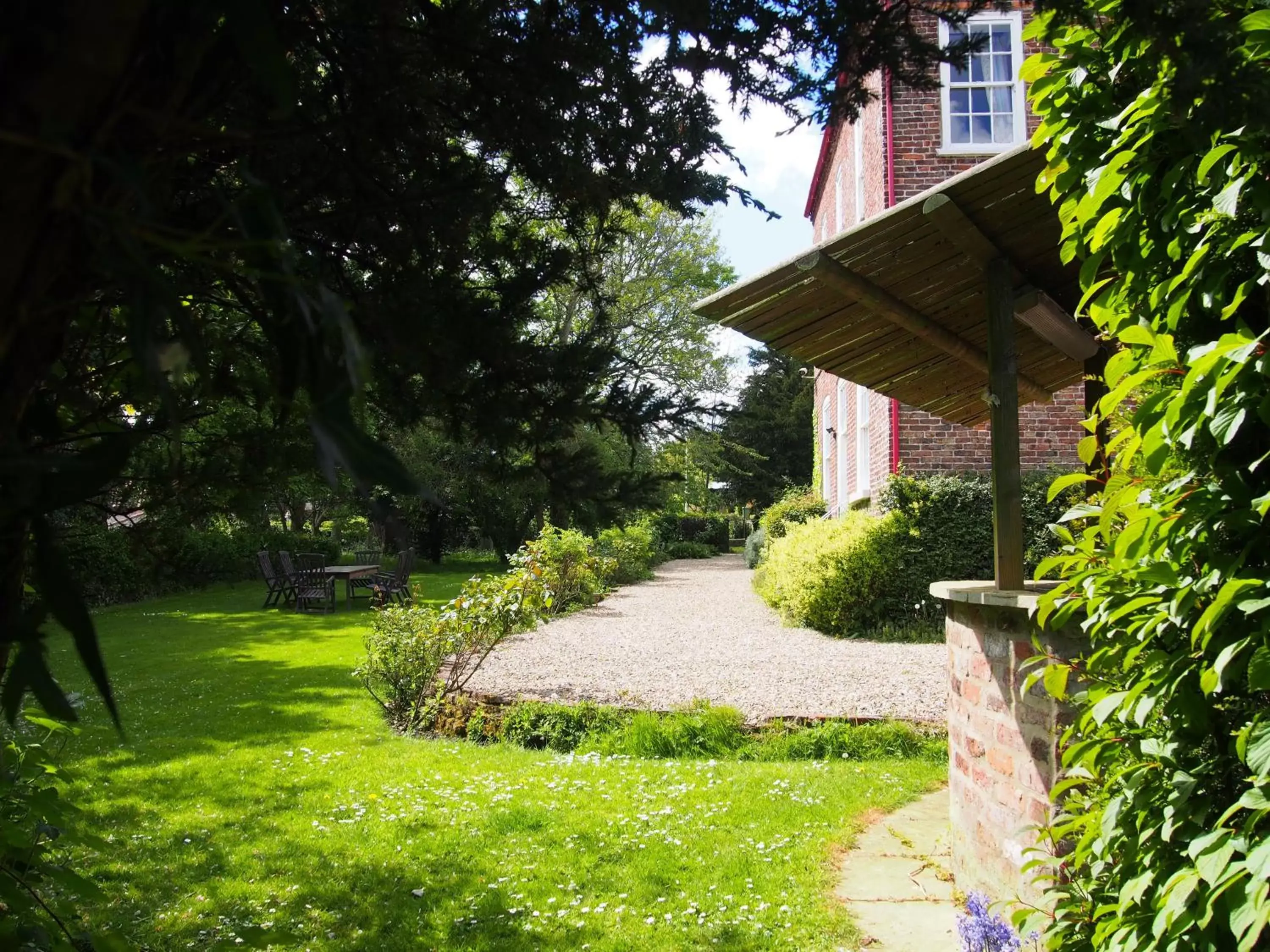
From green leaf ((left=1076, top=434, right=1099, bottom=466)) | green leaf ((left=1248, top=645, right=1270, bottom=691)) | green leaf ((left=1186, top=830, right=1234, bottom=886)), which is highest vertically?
green leaf ((left=1076, top=434, right=1099, bottom=466))

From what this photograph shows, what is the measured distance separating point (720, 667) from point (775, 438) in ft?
112

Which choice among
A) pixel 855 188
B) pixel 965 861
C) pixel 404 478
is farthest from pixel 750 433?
pixel 404 478

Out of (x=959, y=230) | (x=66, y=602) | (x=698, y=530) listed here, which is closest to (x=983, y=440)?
(x=959, y=230)

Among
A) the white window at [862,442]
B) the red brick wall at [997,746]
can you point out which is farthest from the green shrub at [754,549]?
the red brick wall at [997,746]

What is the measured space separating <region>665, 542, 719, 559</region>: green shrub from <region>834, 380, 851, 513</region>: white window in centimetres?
1395

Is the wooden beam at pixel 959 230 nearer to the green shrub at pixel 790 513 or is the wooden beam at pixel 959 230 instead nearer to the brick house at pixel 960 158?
the brick house at pixel 960 158

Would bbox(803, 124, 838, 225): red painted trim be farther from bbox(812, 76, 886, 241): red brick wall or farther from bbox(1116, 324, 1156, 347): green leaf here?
bbox(1116, 324, 1156, 347): green leaf

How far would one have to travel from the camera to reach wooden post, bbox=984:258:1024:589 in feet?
12.0

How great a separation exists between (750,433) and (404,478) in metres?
42.7

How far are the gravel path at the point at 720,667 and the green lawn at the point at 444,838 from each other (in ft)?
4.18

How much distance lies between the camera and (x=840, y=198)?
53.2 ft

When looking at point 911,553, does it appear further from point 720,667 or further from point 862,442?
point 862,442

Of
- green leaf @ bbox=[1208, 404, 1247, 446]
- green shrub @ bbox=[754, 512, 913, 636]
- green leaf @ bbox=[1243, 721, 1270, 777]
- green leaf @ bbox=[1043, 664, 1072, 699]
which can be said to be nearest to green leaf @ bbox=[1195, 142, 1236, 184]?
green leaf @ bbox=[1208, 404, 1247, 446]

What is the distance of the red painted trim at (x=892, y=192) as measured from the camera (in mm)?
11547
